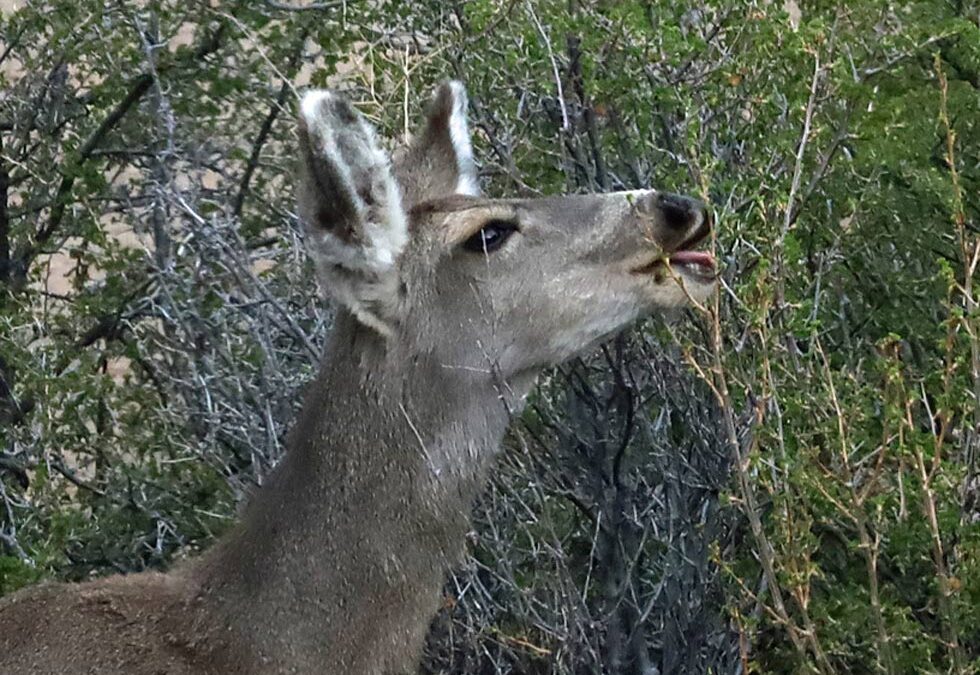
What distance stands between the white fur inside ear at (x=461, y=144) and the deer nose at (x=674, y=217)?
0.80 m

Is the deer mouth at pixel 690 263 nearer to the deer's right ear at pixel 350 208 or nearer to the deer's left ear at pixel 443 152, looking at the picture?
the deer's right ear at pixel 350 208

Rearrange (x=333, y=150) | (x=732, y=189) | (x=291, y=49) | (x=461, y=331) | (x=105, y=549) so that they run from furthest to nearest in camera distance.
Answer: (x=291, y=49) < (x=105, y=549) < (x=732, y=189) < (x=461, y=331) < (x=333, y=150)

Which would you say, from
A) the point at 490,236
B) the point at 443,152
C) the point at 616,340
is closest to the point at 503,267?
the point at 490,236

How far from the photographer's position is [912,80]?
661 cm

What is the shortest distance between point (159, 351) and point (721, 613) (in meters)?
2.71

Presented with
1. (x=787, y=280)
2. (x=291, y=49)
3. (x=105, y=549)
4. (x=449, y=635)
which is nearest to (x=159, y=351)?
(x=105, y=549)

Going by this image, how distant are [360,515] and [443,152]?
1278mm

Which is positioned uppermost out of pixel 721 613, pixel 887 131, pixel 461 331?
pixel 461 331

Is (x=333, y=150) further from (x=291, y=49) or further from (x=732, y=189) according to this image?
(x=291, y=49)

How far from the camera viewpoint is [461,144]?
17.5 ft

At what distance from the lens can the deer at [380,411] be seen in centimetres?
441

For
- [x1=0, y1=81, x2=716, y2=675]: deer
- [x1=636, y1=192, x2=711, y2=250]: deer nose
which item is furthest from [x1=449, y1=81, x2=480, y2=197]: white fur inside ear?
[x1=636, y1=192, x2=711, y2=250]: deer nose

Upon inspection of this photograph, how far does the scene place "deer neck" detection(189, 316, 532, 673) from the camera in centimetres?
443

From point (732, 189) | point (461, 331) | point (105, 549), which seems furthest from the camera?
point (105, 549)
